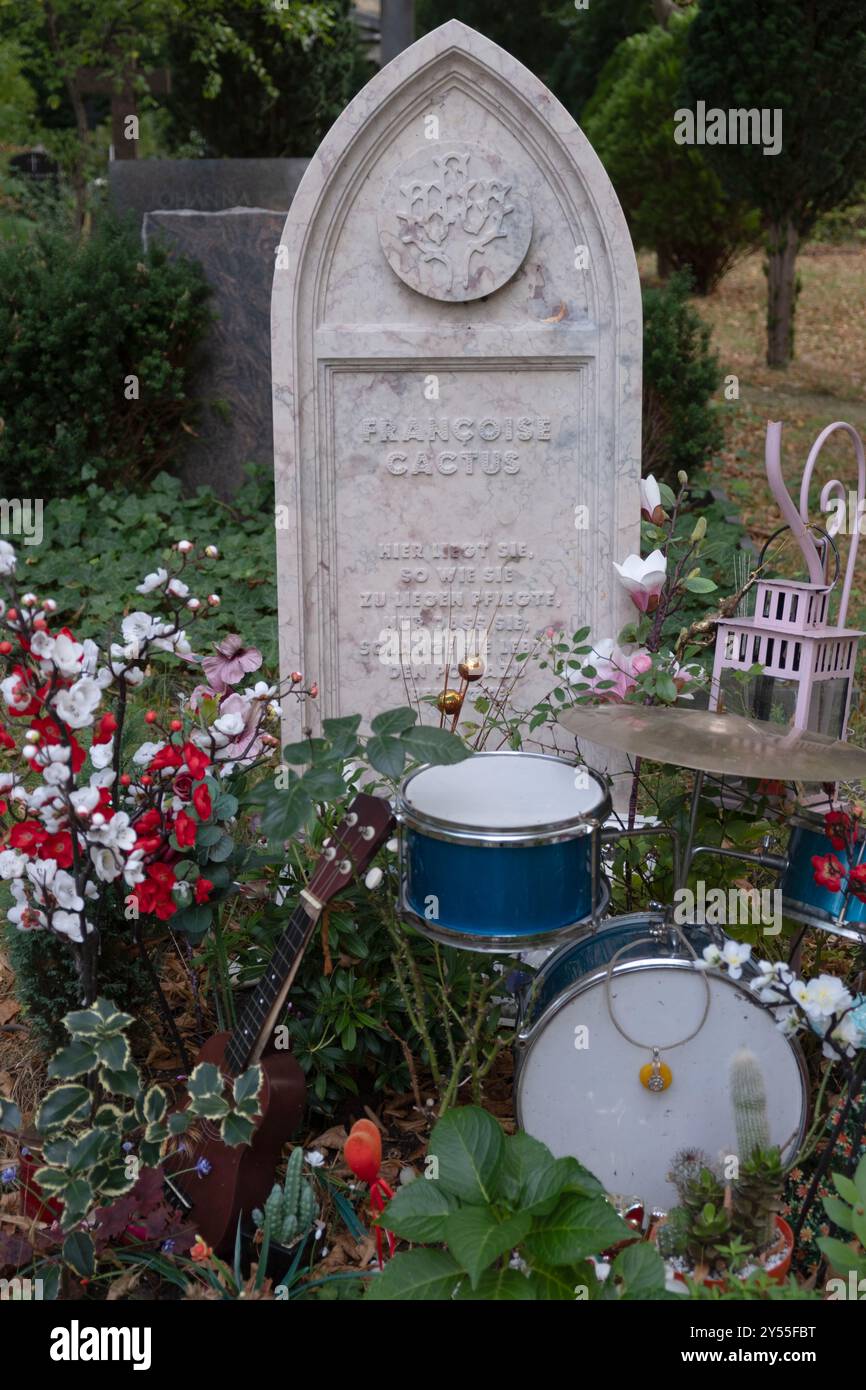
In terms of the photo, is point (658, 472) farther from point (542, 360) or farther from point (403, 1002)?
point (403, 1002)

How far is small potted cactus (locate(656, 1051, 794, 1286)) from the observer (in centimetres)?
208

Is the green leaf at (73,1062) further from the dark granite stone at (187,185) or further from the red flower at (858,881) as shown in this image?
the dark granite stone at (187,185)

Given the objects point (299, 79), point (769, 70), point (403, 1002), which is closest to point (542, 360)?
point (403, 1002)

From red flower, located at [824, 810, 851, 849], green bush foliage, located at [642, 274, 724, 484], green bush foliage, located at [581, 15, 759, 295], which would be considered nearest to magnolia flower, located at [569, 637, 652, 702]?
red flower, located at [824, 810, 851, 849]

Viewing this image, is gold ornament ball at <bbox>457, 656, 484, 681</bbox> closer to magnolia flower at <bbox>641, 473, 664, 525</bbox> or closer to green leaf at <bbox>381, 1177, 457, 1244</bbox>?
magnolia flower at <bbox>641, 473, 664, 525</bbox>

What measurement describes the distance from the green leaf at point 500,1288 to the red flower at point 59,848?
1.00 metres

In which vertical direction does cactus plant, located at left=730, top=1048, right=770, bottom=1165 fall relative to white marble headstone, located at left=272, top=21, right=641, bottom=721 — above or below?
below

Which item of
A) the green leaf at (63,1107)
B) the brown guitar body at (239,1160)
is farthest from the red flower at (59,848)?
the brown guitar body at (239,1160)

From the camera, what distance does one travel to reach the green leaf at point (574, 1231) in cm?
186

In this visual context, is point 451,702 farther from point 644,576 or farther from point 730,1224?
point 730,1224

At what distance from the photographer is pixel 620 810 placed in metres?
3.86

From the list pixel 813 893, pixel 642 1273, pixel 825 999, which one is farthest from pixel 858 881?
pixel 642 1273

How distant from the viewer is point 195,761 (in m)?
2.38

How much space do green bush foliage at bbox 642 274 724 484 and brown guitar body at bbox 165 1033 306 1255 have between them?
16.2ft
